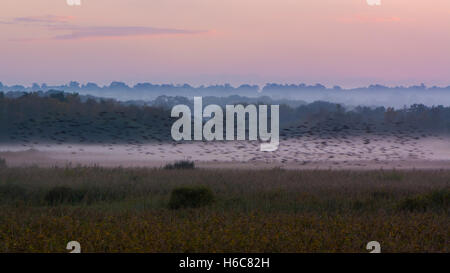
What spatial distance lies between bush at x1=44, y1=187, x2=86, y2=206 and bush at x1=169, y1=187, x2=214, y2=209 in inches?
117

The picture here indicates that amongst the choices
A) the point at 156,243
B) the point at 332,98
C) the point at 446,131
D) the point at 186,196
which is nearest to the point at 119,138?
the point at 186,196

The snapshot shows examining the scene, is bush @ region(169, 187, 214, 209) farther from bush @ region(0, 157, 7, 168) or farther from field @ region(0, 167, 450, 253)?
bush @ region(0, 157, 7, 168)

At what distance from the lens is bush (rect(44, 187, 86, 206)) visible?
14222 mm

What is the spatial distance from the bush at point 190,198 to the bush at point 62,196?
9.75 ft

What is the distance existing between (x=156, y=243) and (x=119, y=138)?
1013 centimetres

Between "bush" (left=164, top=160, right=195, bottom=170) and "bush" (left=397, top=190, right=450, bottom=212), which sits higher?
"bush" (left=397, top=190, right=450, bottom=212)

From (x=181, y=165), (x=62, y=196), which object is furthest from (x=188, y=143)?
(x=62, y=196)

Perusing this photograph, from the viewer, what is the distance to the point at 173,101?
678 inches

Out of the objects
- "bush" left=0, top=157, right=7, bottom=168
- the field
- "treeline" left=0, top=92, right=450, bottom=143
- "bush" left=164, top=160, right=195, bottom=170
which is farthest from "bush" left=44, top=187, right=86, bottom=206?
"bush" left=0, top=157, right=7, bottom=168

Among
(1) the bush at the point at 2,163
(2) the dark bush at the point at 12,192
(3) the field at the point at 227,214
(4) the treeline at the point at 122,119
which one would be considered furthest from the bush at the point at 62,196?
(1) the bush at the point at 2,163

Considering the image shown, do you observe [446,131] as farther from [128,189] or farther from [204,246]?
[204,246]

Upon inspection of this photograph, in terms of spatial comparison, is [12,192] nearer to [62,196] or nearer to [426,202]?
[62,196]

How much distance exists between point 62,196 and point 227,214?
551cm

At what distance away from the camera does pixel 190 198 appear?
12.8 metres
